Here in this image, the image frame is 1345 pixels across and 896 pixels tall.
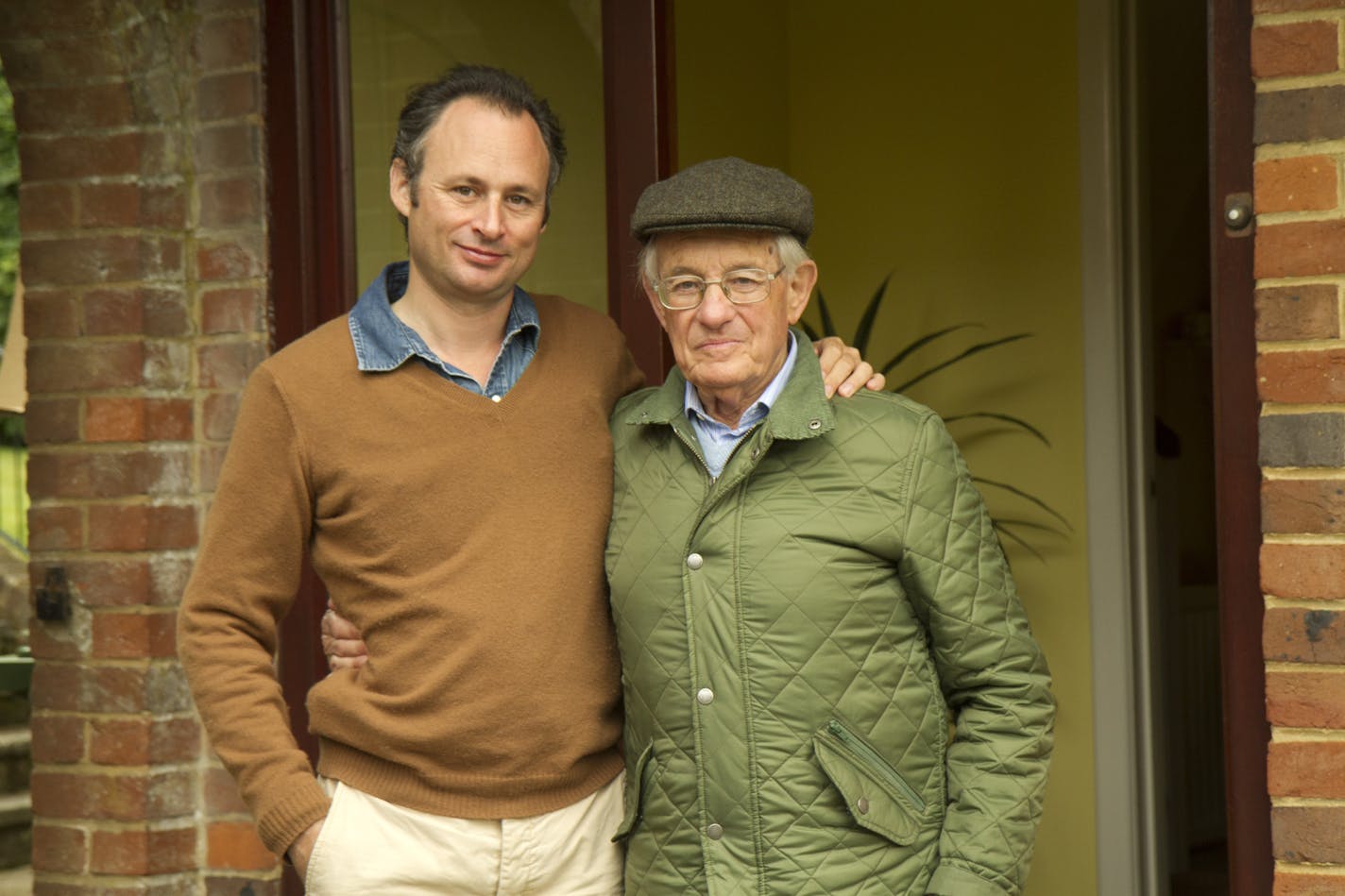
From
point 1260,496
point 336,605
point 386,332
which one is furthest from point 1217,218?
point 336,605

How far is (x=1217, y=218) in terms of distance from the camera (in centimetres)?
225

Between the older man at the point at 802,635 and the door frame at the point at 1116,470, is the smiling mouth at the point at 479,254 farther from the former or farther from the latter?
the door frame at the point at 1116,470

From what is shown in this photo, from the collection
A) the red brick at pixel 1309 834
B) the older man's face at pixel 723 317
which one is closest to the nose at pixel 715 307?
the older man's face at pixel 723 317

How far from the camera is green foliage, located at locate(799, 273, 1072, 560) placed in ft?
13.9

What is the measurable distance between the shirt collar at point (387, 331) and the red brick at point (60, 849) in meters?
1.49

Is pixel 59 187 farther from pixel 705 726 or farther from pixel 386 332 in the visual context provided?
pixel 705 726

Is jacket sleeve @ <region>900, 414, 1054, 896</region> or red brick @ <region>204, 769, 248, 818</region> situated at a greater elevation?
jacket sleeve @ <region>900, 414, 1054, 896</region>

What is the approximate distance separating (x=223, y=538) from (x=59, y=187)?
53.2 inches

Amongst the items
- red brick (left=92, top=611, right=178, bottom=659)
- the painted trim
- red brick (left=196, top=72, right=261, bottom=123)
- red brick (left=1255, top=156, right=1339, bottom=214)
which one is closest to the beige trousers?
red brick (left=92, top=611, right=178, bottom=659)

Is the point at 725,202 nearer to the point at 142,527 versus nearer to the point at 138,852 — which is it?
the point at 142,527

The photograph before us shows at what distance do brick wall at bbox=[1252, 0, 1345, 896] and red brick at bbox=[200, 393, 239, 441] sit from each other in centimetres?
193

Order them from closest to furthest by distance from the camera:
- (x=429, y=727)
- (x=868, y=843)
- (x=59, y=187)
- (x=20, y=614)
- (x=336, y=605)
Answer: (x=868, y=843), (x=429, y=727), (x=336, y=605), (x=59, y=187), (x=20, y=614)

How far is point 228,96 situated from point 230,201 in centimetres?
21

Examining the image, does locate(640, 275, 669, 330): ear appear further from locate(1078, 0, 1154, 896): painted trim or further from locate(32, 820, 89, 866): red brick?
locate(1078, 0, 1154, 896): painted trim
